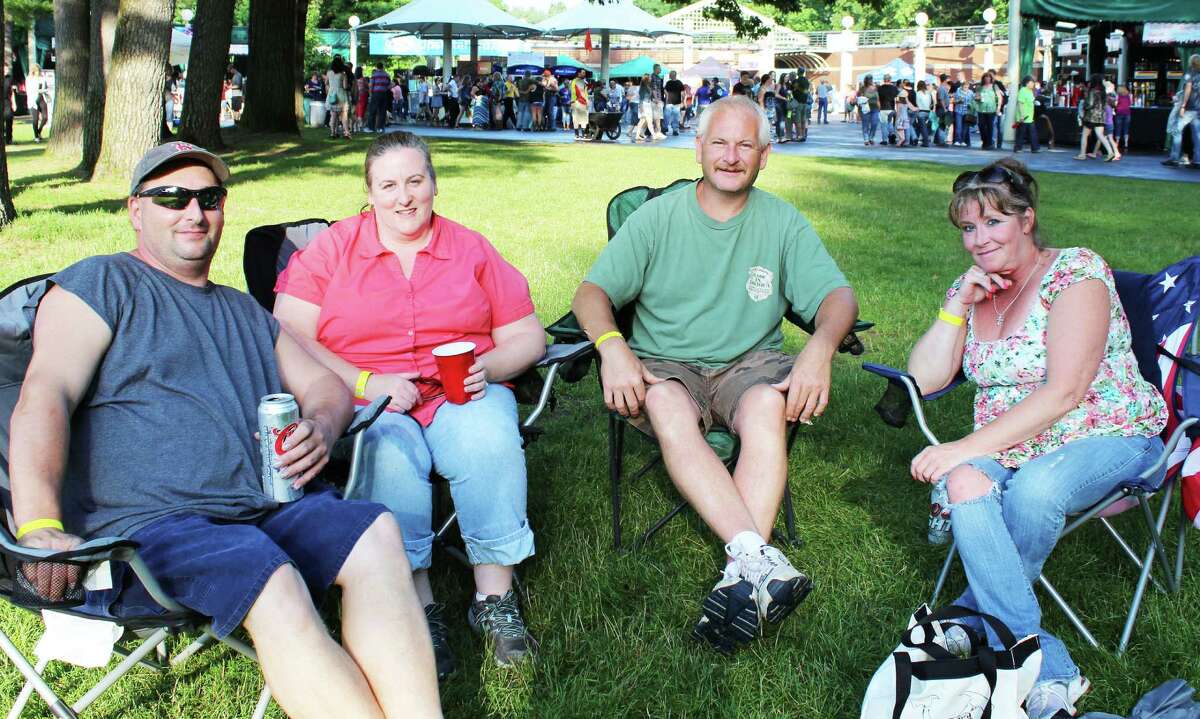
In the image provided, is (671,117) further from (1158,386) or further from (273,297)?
(1158,386)

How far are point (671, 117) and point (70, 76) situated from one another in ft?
53.1

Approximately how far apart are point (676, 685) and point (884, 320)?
406 cm

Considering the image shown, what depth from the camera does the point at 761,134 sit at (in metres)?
3.46

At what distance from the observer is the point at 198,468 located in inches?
95.3

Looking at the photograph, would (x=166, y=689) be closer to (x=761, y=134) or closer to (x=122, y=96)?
(x=761, y=134)

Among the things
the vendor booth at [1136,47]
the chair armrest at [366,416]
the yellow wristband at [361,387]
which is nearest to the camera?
the chair armrest at [366,416]

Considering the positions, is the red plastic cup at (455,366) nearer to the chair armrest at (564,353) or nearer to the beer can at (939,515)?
the chair armrest at (564,353)

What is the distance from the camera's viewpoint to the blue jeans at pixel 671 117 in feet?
92.8

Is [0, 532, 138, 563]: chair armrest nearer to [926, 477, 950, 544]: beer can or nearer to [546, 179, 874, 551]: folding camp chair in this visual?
[546, 179, 874, 551]: folding camp chair

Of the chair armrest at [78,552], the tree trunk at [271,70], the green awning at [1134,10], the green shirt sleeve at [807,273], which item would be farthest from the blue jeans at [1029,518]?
the tree trunk at [271,70]

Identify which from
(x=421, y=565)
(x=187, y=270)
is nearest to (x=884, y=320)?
(x=421, y=565)

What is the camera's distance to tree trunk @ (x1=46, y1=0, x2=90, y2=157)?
15727mm

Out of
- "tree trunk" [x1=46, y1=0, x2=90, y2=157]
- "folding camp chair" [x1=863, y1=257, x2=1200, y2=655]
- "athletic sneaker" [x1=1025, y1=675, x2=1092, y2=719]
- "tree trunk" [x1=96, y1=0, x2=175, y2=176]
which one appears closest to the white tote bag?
"athletic sneaker" [x1=1025, y1=675, x2=1092, y2=719]

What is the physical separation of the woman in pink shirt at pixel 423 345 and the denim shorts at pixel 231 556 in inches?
17.4
